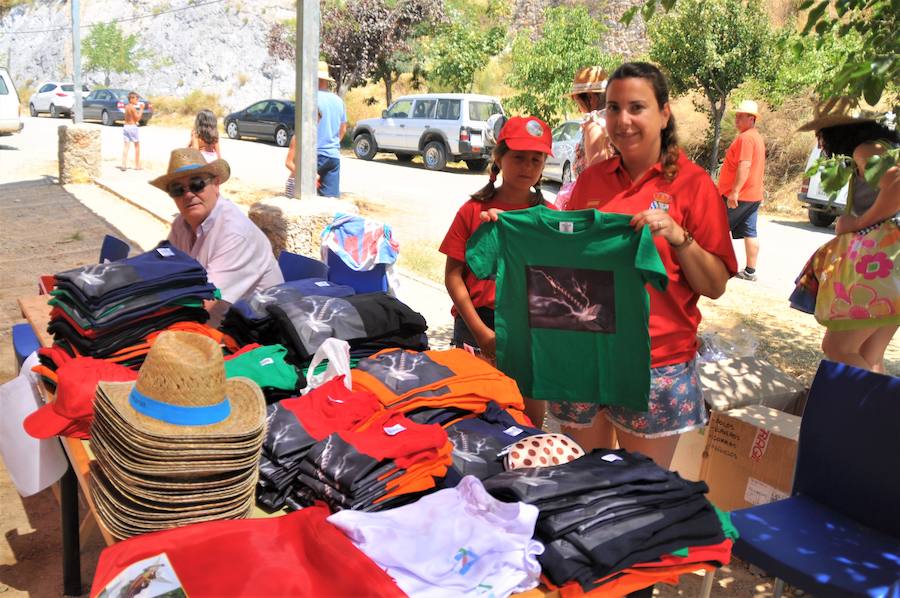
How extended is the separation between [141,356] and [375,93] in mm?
31916

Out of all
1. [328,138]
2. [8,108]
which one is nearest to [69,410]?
[328,138]

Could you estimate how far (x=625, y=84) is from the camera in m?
2.58

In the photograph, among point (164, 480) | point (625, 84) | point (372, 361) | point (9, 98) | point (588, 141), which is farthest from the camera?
point (9, 98)

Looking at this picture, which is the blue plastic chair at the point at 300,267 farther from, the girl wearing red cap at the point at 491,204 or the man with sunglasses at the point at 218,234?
the girl wearing red cap at the point at 491,204

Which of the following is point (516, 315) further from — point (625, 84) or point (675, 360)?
point (625, 84)

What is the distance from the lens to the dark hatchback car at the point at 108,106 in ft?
101

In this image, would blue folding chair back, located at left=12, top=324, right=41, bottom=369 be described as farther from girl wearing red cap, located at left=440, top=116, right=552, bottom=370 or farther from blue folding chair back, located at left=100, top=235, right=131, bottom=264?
girl wearing red cap, located at left=440, top=116, right=552, bottom=370

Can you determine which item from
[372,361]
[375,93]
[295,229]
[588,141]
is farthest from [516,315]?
[375,93]

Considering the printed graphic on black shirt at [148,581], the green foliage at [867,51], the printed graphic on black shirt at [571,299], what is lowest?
the printed graphic on black shirt at [148,581]

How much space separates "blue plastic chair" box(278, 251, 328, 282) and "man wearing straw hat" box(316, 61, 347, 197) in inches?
152

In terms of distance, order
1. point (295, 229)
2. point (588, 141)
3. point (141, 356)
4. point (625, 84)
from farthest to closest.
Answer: point (295, 229) → point (588, 141) → point (141, 356) → point (625, 84)

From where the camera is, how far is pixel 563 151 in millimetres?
16141

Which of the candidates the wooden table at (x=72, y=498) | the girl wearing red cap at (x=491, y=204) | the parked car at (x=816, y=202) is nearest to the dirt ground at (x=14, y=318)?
the wooden table at (x=72, y=498)

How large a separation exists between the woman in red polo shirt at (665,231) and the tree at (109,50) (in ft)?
171
